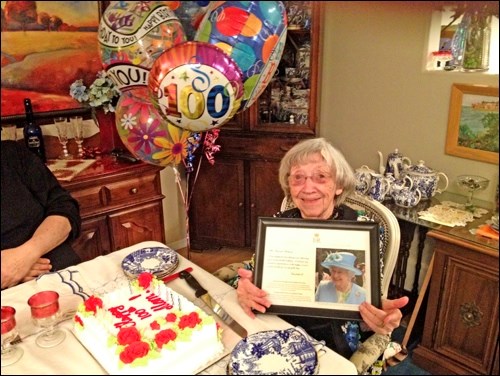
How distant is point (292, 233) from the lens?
89 centimetres

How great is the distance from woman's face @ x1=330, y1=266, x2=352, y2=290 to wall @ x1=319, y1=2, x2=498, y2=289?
0.29 meters

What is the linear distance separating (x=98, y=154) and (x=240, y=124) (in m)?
0.80

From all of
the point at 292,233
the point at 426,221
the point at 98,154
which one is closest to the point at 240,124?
the point at 98,154

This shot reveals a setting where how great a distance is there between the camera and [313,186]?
43.9 inches

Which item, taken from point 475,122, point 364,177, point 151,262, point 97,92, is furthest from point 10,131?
point 475,122

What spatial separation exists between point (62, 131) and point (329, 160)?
1407mm

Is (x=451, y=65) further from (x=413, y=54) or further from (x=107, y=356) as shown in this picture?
(x=107, y=356)

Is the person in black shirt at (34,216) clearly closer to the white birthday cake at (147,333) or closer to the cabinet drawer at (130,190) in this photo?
the white birthday cake at (147,333)

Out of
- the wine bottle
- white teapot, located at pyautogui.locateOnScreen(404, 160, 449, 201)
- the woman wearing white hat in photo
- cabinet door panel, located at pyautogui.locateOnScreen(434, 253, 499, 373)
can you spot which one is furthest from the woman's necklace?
the wine bottle

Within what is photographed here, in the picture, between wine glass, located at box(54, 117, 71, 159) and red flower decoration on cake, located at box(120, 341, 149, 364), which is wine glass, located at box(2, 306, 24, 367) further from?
wine glass, located at box(54, 117, 71, 159)

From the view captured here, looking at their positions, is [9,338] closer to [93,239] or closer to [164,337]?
[164,337]

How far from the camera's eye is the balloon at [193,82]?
92 cm

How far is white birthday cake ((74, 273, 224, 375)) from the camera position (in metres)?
0.70

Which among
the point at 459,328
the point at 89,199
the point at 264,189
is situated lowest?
the point at 459,328
